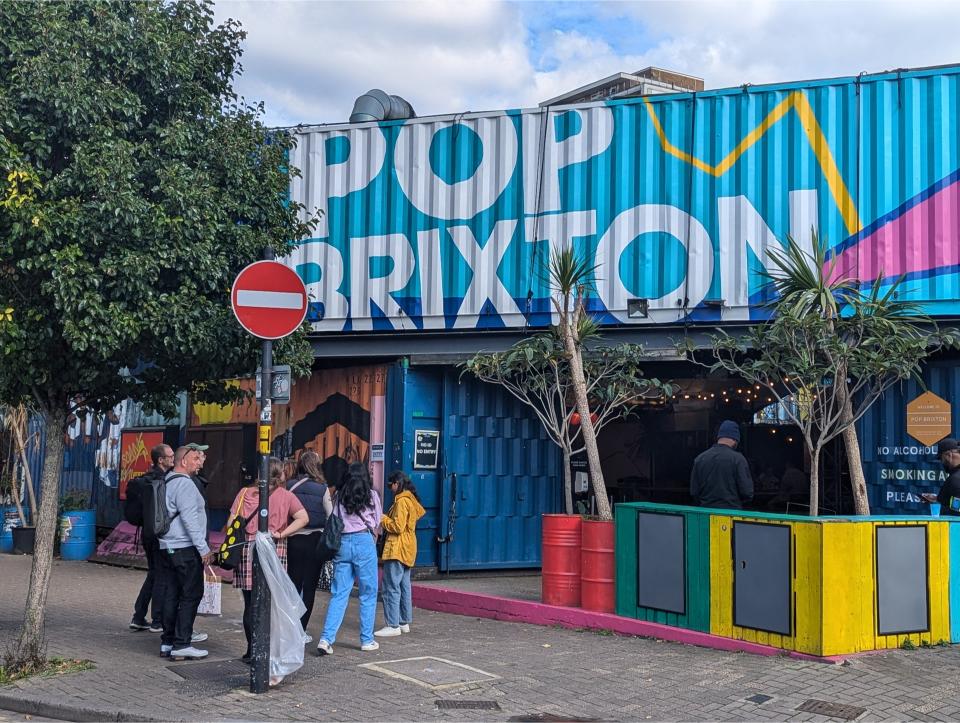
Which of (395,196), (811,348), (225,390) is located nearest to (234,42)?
(225,390)

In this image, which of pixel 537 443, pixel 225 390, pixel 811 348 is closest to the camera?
pixel 811 348

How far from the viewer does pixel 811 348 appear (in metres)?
9.02

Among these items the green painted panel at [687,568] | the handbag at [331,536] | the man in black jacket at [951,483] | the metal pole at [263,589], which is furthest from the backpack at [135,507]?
the man in black jacket at [951,483]

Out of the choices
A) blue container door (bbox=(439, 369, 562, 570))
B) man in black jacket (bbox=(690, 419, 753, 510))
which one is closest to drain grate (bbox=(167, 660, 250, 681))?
man in black jacket (bbox=(690, 419, 753, 510))

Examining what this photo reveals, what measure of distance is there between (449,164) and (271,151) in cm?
431

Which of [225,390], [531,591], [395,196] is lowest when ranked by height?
[531,591]

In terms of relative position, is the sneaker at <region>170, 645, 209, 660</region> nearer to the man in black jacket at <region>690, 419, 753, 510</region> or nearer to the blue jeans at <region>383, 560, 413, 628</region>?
the blue jeans at <region>383, 560, 413, 628</region>

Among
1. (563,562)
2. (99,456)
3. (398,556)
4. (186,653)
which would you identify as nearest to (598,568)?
(563,562)

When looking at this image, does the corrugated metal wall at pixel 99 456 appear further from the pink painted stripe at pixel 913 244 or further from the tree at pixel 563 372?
the pink painted stripe at pixel 913 244

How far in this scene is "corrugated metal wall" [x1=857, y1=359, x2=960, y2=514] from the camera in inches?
461

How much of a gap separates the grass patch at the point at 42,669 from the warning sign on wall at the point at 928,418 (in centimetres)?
906

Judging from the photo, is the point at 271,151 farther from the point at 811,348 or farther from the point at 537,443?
the point at 537,443

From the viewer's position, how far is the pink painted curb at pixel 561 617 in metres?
8.37

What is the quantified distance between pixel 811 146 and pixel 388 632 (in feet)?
24.3
